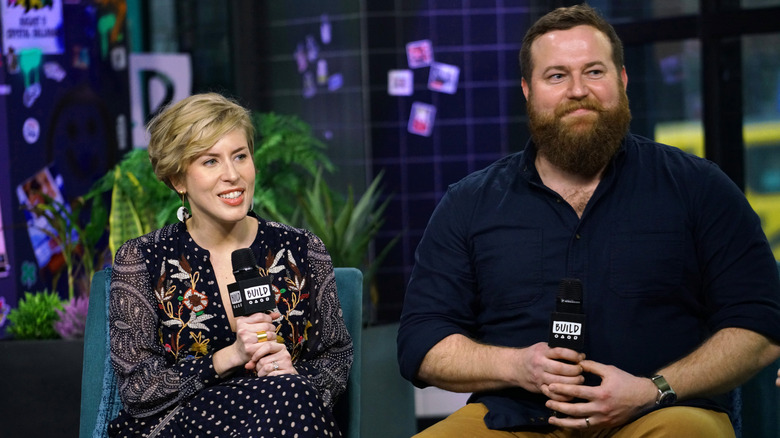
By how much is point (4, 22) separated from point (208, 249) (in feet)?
8.09

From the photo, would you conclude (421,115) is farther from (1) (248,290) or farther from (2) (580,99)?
(1) (248,290)

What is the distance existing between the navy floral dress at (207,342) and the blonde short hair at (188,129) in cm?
20

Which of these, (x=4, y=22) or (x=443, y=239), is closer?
(x=443, y=239)

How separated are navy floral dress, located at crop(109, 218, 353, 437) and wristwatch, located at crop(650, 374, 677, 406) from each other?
0.71 meters

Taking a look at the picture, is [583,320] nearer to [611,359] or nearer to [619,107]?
[611,359]

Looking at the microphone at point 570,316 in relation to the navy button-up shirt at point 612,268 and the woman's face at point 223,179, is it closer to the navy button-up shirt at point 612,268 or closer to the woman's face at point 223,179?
the navy button-up shirt at point 612,268

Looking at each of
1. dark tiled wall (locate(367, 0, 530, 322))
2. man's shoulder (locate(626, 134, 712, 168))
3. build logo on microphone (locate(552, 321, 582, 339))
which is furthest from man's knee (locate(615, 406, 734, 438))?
dark tiled wall (locate(367, 0, 530, 322))

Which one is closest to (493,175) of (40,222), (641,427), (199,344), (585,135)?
(585,135)

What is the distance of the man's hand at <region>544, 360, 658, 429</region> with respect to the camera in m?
1.94

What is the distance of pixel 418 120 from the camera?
18.6 ft

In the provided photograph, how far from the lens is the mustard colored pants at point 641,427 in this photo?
6.37ft

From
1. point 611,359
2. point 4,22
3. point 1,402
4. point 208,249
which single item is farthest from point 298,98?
point 611,359

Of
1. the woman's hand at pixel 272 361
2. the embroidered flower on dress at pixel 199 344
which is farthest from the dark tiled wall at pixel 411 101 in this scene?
the woman's hand at pixel 272 361

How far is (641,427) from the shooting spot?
198cm
